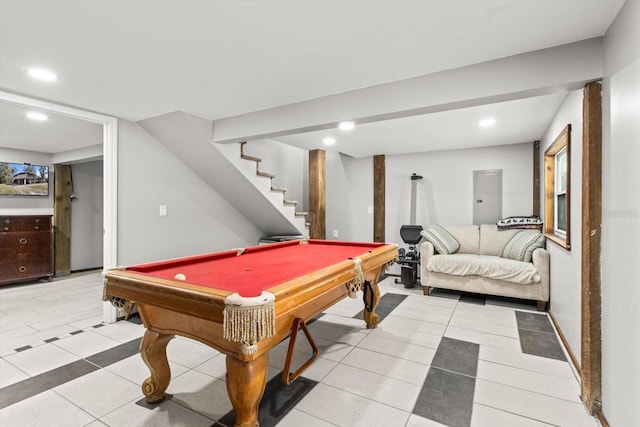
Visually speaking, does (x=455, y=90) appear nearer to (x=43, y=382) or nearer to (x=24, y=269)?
(x=43, y=382)

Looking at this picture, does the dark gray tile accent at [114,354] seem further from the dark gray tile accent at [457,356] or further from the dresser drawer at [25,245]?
the dresser drawer at [25,245]

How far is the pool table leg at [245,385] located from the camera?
4.66 ft

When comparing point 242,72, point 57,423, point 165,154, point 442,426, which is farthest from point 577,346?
point 165,154

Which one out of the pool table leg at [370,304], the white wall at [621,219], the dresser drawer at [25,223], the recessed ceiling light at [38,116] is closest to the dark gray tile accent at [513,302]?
the pool table leg at [370,304]

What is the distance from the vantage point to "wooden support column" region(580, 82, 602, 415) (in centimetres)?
177

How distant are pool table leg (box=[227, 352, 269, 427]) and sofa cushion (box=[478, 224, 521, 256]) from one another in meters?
3.95

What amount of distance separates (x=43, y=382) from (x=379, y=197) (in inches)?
186

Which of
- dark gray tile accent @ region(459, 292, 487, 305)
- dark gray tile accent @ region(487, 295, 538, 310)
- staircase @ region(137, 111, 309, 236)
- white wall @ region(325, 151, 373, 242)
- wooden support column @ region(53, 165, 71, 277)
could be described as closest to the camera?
staircase @ region(137, 111, 309, 236)

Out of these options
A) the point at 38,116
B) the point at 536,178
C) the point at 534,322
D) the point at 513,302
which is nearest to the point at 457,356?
the point at 534,322

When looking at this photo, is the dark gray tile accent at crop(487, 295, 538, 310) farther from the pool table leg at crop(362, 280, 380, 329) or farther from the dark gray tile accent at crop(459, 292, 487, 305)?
the pool table leg at crop(362, 280, 380, 329)

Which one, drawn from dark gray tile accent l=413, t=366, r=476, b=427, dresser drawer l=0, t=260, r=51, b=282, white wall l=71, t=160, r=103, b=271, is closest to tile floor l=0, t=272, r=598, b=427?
dark gray tile accent l=413, t=366, r=476, b=427

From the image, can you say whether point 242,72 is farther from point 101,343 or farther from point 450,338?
point 450,338

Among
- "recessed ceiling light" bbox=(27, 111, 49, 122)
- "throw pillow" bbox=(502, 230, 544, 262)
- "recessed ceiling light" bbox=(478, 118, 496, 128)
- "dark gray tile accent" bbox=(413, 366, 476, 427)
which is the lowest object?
"dark gray tile accent" bbox=(413, 366, 476, 427)

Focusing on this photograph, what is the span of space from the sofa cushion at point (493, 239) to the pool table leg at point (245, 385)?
3.95 metres
